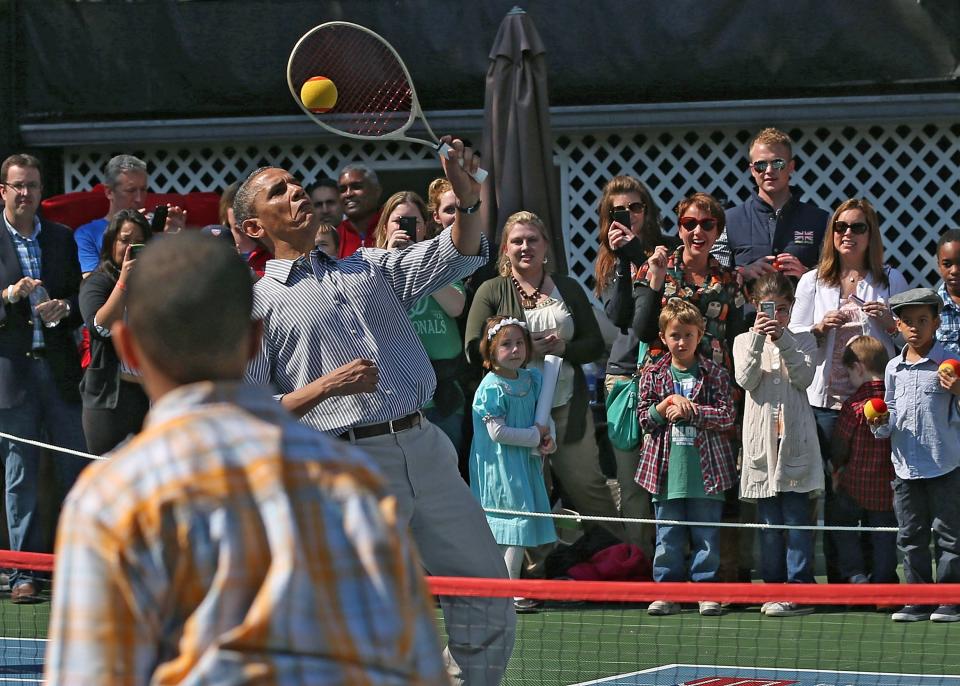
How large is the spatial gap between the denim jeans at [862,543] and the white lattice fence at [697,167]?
460cm

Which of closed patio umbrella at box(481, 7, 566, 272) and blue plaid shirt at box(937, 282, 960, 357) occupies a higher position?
closed patio umbrella at box(481, 7, 566, 272)

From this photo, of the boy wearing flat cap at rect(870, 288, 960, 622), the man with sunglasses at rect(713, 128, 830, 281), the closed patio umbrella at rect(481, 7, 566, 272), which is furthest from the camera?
the closed patio umbrella at rect(481, 7, 566, 272)

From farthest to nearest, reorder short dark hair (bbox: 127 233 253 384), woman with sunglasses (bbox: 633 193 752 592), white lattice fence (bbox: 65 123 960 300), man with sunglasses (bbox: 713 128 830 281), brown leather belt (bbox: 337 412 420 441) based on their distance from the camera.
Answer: white lattice fence (bbox: 65 123 960 300)
man with sunglasses (bbox: 713 128 830 281)
woman with sunglasses (bbox: 633 193 752 592)
brown leather belt (bbox: 337 412 420 441)
short dark hair (bbox: 127 233 253 384)

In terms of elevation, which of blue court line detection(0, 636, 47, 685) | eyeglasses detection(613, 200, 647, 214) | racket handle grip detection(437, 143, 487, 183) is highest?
eyeglasses detection(613, 200, 647, 214)

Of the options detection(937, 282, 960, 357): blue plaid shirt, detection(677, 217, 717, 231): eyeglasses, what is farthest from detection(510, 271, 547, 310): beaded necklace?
detection(937, 282, 960, 357): blue plaid shirt

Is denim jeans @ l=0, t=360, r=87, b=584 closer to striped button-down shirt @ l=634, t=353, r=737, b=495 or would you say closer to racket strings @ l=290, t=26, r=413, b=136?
racket strings @ l=290, t=26, r=413, b=136

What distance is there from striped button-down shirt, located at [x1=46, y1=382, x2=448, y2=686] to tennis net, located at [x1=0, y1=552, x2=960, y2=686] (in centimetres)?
404

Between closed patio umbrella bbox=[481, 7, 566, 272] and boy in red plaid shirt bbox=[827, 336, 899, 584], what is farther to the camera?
closed patio umbrella bbox=[481, 7, 566, 272]

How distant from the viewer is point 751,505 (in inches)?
364

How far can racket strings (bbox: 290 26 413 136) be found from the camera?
8.00 meters

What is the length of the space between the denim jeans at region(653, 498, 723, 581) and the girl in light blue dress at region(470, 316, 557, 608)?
0.62 m

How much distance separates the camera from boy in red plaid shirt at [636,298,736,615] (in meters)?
8.59

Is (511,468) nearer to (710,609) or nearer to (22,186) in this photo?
(710,609)

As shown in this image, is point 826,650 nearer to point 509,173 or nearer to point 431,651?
point 509,173
